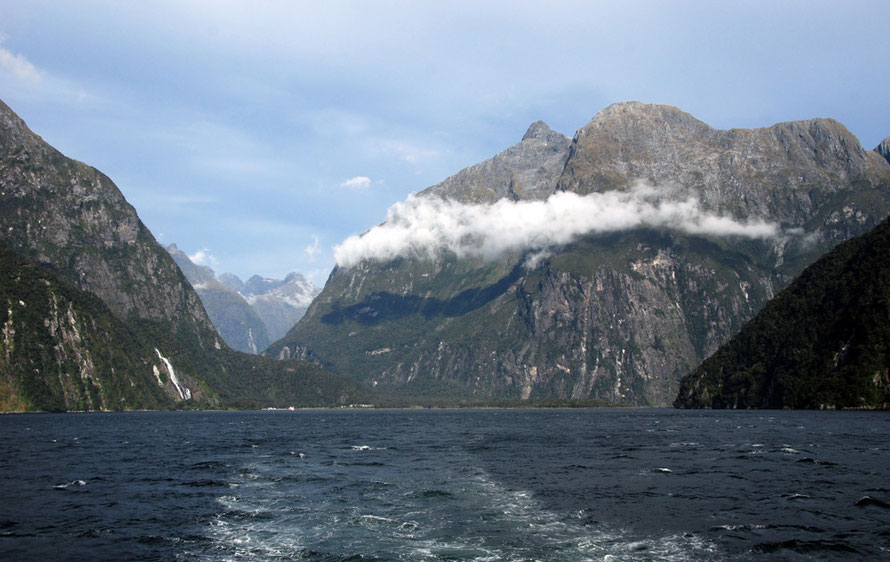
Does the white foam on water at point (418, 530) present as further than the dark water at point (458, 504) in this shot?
No

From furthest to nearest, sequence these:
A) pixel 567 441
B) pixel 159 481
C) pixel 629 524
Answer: pixel 567 441
pixel 159 481
pixel 629 524

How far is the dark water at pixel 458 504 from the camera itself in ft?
139

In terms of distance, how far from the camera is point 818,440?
108 metres

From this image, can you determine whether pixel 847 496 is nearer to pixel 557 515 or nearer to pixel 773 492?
pixel 773 492

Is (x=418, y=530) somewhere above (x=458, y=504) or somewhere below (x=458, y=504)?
above

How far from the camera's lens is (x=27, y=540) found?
4406 cm

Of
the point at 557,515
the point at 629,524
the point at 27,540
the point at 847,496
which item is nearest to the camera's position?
the point at 27,540

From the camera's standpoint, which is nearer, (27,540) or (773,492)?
(27,540)

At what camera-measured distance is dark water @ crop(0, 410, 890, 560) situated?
139ft

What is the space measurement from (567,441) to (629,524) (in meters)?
80.0

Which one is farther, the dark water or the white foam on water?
the dark water

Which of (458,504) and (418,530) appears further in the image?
(458,504)

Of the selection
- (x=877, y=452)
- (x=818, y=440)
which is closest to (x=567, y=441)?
(x=818, y=440)

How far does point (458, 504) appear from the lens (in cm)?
5812
